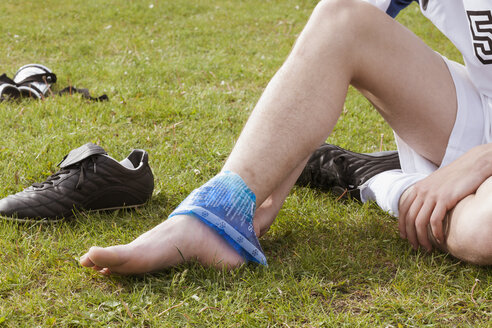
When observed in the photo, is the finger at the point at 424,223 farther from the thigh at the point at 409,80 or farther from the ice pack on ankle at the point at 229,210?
the ice pack on ankle at the point at 229,210

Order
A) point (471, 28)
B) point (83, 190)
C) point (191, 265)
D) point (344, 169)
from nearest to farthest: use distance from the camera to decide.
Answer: point (191, 265), point (471, 28), point (83, 190), point (344, 169)

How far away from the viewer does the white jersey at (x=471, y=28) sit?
2.04 meters

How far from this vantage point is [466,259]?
1.90 meters

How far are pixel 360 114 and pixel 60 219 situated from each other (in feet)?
8.15

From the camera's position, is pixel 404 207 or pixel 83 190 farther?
pixel 83 190

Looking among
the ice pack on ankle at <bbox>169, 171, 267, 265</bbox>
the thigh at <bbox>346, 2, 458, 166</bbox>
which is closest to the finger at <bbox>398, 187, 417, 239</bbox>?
the thigh at <bbox>346, 2, 458, 166</bbox>

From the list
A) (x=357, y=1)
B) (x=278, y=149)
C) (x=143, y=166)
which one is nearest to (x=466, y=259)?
(x=278, y=149)

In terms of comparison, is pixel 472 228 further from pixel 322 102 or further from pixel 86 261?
pixel 86 261

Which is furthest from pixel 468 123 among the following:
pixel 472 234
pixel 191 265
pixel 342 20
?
pixel 191 265

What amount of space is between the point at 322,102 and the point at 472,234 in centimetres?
68

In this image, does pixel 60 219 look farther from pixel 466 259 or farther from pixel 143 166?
pixel 466 259

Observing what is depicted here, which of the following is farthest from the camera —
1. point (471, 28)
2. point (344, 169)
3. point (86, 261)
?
point (344, 169)

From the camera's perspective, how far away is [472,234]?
1.79 meters

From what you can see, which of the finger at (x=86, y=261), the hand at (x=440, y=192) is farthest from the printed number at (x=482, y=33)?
the finger at (x=86, y=261)
